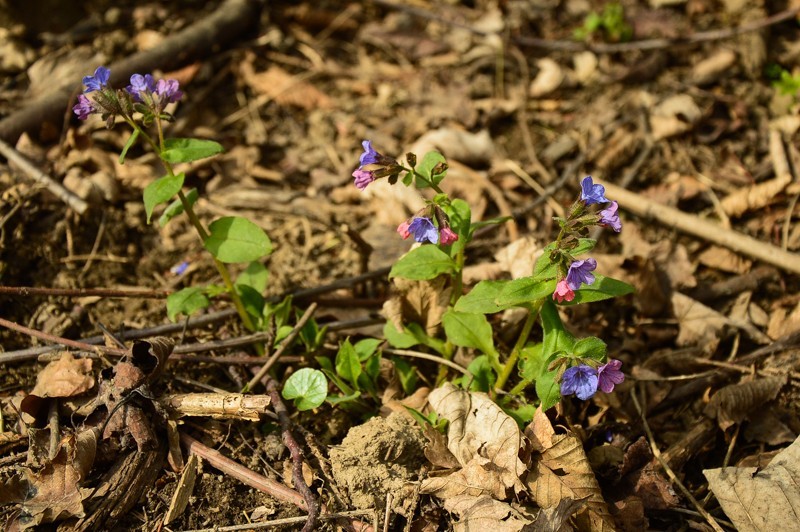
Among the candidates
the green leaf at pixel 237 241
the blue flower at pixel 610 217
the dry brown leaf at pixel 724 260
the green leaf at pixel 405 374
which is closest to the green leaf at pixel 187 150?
the green leaf at pixel 237 241

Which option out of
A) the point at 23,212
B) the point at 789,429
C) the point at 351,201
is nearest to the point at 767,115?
the point at 789,429

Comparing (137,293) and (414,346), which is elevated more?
(137,293)

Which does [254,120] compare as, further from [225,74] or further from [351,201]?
[351,201]

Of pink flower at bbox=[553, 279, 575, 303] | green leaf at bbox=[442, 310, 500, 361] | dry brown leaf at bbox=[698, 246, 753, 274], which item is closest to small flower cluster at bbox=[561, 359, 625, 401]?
pink flower at bbox=[553, 279, 575, 303]

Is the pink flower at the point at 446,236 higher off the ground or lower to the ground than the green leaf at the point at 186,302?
higher

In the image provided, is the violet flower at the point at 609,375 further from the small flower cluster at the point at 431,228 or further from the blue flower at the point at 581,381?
the small flower cluster at the point at 431,228

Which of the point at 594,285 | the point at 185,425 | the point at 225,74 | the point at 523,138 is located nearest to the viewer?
the point at 594,285
